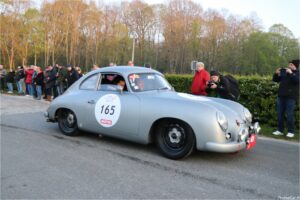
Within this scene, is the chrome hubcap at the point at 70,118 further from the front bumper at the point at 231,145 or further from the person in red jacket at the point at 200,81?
the person in red jacket at the point at 200,81

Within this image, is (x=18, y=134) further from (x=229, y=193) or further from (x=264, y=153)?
(x=264, y=153)

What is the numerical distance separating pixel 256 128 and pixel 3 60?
177 ft

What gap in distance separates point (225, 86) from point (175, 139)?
3283 mm

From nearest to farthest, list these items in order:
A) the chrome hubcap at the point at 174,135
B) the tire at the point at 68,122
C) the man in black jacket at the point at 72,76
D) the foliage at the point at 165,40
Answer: the chrome hubcap at the point at 174,135 < the tire at the point at 68,122 < the man in black jacket at the point at 72,76 < the foliage at the point at 165,40

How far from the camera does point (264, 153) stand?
559cm

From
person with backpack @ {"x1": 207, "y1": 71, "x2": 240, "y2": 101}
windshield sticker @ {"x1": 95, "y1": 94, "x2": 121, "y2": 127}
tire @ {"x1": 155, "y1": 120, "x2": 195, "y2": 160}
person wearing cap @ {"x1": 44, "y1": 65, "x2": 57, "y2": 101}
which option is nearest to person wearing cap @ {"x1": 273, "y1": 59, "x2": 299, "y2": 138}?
person with backpack @ {"x1": 207, "y1": 71, "x2": 240, "y2": 101}

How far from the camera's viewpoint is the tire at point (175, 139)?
4.70 metres

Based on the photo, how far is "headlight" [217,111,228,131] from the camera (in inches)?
178

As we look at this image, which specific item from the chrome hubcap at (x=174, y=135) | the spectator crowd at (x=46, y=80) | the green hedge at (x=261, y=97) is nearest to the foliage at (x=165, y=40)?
the spectator crowd at (x=46, y=80)

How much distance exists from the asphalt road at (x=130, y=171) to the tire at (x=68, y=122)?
166 mm

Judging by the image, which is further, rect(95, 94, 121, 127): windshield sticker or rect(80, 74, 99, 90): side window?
rect(80, 74, 99, 90): side window

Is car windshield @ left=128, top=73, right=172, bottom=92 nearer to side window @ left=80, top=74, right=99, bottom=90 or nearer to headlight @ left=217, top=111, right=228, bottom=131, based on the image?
side window @ left=80, top=74, right=99, bottom=90

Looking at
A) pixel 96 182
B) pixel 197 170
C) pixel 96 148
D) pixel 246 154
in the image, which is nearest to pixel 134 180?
pixel 96 182

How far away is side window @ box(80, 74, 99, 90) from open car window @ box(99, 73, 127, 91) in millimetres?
176
